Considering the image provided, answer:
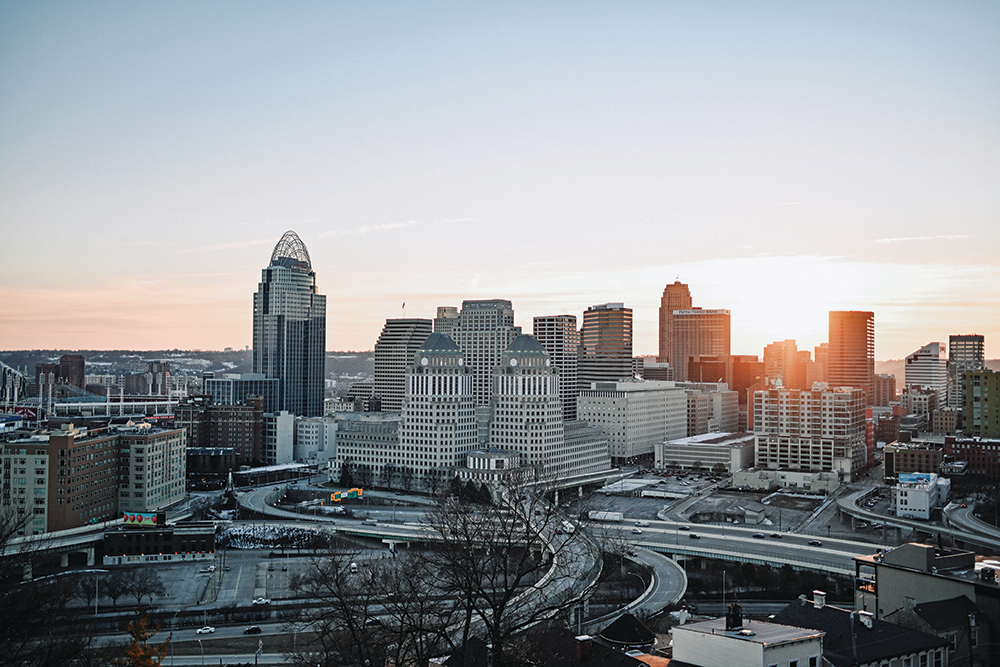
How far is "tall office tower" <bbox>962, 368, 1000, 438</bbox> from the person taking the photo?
12988 cm

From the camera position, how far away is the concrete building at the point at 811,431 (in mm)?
123125

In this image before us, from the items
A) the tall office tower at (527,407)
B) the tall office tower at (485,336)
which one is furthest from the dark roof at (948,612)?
the tall office tower at (485,336)

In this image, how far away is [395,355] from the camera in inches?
7210

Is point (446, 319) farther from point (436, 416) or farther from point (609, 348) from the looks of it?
point (436, 416)

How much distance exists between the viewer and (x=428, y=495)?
106 m

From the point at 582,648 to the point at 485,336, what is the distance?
124 m

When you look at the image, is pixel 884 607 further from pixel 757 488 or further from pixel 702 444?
pixel 702 444

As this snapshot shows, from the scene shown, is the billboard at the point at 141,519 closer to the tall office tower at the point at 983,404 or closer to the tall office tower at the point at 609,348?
the tall office tower at the point at 983,404

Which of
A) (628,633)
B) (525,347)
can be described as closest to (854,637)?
(628,633)

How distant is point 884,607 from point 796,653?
1477 cm

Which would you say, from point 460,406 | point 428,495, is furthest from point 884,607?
point 460,406

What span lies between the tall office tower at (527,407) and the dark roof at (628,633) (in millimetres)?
71060

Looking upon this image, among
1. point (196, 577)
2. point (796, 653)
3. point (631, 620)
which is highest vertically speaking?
point (796, 653)

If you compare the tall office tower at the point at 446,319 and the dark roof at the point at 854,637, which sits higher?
the tall office tower at the point at 446,319
